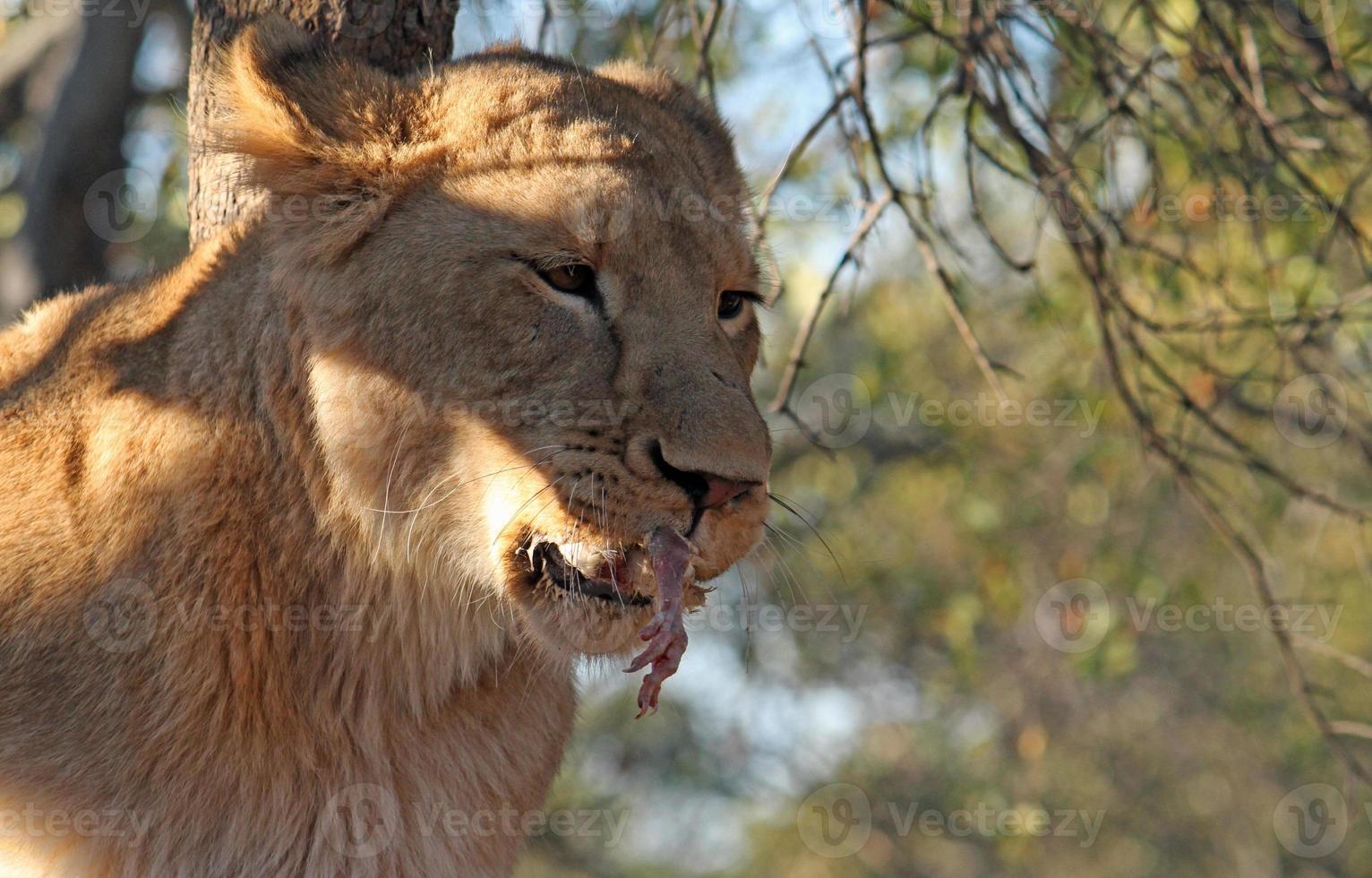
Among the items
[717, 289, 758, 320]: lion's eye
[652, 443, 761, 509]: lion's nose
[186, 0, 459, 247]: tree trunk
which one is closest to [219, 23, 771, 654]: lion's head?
[652, 443, 761, 509]: lion's nose

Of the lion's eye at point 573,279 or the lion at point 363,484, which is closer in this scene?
the lion at point 363,484

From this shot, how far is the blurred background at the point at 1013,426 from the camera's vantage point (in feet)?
13.8

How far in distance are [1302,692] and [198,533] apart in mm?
3276

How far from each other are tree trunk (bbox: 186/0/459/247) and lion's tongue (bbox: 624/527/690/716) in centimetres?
160

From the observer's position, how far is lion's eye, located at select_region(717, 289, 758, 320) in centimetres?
320

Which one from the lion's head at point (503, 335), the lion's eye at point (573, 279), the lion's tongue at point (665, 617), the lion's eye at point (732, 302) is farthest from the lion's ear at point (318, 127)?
the lion's tongue at point (665, 617)

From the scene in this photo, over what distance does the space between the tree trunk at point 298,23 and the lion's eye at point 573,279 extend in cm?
97

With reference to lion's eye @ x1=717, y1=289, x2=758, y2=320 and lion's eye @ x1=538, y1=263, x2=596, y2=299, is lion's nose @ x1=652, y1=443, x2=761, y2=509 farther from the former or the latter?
lion's eye @ x1=717, y1=289, x2=758, y2=320

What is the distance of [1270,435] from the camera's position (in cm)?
1264

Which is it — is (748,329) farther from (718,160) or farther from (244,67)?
(244,67)

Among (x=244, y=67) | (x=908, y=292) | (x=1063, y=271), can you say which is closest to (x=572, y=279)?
(x=244, y=67)

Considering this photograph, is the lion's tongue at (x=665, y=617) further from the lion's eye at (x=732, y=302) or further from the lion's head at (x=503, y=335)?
the lion's eye at (x=732, y=302)

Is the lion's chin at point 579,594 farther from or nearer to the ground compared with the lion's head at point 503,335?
nearer to the ground

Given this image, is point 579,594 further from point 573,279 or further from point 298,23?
point 298,23
